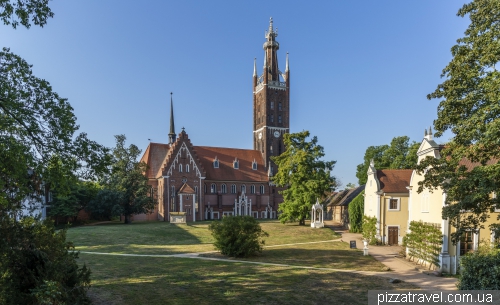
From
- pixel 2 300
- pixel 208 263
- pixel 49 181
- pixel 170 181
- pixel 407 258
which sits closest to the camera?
pixel 2 300

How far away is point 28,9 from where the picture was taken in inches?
338

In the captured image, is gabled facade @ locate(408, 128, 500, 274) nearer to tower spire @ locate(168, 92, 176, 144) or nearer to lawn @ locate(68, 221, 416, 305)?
lawn @ locate(68, 221, 416, 305)

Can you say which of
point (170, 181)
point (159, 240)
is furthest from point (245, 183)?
point (159, 240)

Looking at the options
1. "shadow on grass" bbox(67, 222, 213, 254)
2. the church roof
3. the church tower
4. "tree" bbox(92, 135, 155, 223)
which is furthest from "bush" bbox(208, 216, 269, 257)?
the church tower

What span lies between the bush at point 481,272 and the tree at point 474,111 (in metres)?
1.09

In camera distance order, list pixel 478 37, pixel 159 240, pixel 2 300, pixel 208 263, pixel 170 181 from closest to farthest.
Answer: pixel 2 300 → pixel 478 37 → pixel 208 263 → pixel 159 240 → pixel 170 181

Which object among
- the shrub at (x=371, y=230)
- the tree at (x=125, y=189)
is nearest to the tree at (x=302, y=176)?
the shrub at (x=371, y=230)

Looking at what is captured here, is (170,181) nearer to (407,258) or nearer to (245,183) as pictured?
(245,183)

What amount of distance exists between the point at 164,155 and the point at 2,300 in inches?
1890

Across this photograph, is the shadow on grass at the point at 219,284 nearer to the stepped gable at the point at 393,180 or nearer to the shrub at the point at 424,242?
the shrub at the point at 424,242

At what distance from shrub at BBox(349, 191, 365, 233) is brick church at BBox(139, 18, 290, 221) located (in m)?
20.6

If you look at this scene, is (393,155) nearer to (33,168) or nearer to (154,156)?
(154,156)

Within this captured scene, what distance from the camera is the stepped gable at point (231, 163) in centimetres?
5670

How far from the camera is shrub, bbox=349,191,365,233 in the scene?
36062 mm
